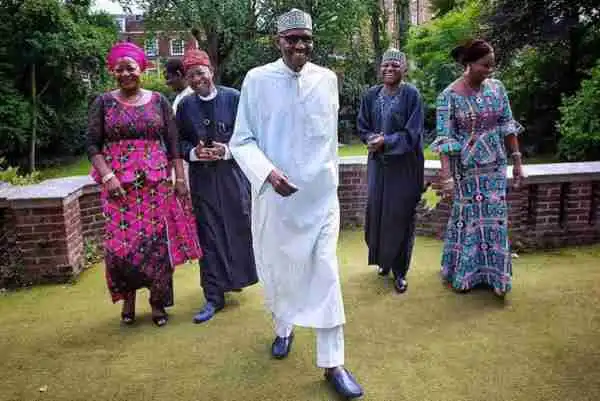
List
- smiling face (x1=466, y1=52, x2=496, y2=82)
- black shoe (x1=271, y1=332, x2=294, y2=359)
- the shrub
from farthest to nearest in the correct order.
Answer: the shrub, smiling face (x1=466, y1=52, x2=496, y2=82), black shoe (x1=271, y1=332, x2=294, y2=359)

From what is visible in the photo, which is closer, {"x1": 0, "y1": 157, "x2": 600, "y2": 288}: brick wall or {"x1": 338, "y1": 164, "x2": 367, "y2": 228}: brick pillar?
{"x1": 0, "y1": 157, "x2": 600, "y2": 288}: brick wall

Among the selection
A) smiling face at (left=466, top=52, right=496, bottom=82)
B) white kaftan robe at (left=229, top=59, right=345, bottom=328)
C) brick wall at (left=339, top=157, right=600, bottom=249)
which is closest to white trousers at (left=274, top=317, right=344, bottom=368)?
white kaftan robe at (left=229, top=59, right=345, bottom=328)

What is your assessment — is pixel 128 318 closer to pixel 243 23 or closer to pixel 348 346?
pixel 348 346

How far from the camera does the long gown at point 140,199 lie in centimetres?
337

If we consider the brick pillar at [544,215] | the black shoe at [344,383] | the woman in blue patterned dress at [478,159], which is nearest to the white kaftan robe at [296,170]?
the black shoe at [344,383]

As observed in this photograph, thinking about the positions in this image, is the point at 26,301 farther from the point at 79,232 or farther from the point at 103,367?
the point at 103,367

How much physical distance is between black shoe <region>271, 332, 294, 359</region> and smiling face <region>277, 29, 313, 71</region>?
64.1 inches

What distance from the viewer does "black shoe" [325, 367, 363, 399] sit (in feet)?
8.73

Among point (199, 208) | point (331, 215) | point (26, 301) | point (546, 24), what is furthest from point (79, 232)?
point (546, 24)

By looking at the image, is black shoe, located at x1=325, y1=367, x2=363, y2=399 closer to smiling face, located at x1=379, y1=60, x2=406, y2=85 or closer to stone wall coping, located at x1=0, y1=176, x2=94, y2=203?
smiling face, located at x1=379, y1=60, x2=406, y2=85

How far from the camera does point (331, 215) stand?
9.34 ft

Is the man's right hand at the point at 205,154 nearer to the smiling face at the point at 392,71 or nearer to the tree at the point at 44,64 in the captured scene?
the smiling face at the point at 392,71

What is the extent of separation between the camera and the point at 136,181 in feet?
11.2

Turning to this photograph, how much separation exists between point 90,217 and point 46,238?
0.75 m
